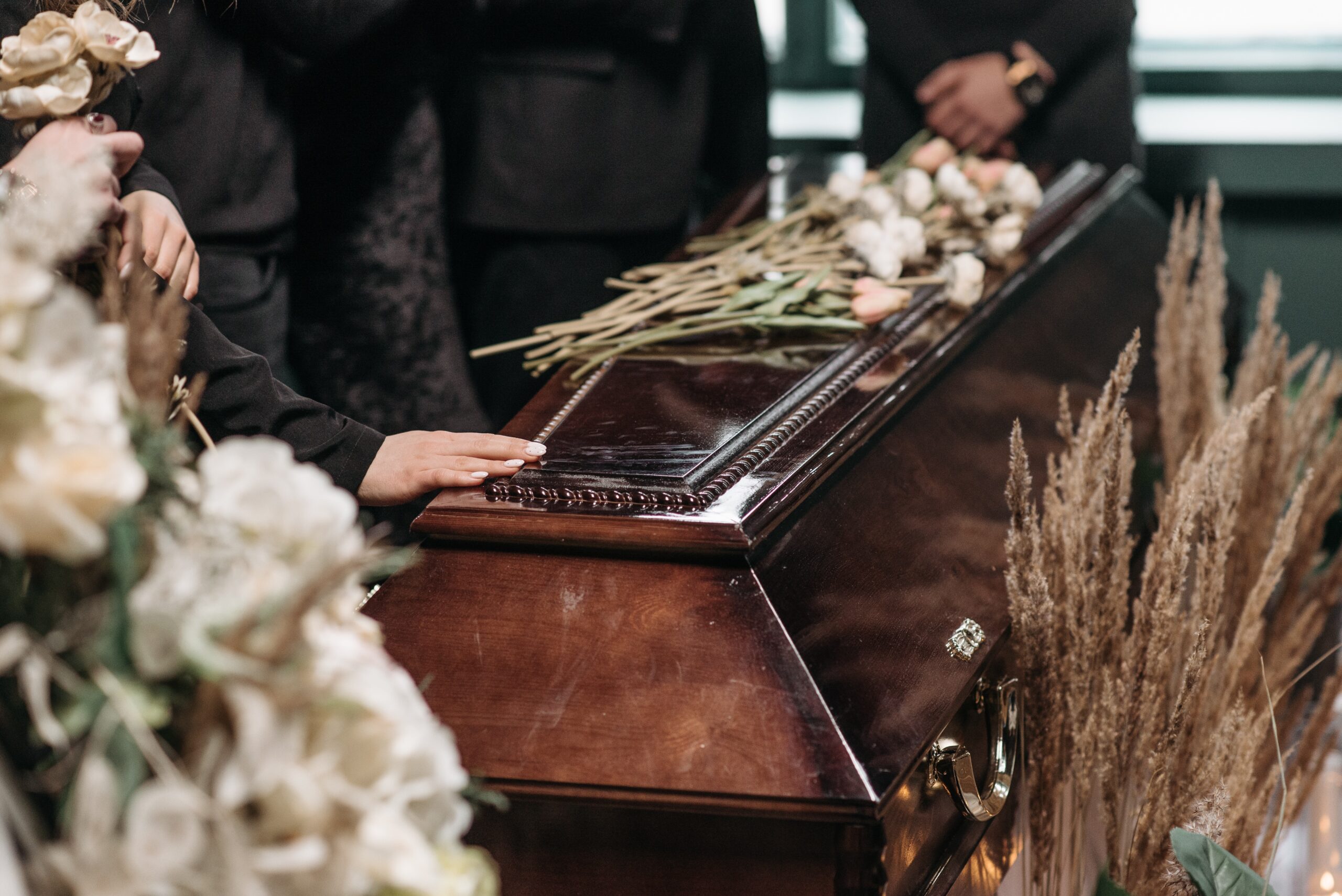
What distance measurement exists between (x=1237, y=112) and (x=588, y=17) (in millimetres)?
2540

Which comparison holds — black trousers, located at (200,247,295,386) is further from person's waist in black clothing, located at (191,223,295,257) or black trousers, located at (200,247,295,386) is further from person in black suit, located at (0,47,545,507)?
person in black suit, located at (0,47,545,507)

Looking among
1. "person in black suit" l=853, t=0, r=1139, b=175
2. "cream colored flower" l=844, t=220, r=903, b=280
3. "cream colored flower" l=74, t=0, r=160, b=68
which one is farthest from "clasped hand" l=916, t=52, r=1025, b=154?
"cream colored flower" l=74, t=0, r=160, b=68

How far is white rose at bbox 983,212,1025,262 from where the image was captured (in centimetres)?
186

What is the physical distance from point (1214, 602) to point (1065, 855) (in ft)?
1.16

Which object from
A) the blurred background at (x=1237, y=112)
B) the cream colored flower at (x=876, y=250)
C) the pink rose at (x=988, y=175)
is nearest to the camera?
the cream colored flower at (x=876, y=250)

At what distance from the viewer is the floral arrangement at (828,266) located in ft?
5.07

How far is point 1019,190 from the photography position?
192 centimetres

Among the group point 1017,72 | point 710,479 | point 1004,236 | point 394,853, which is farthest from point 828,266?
point 394,853

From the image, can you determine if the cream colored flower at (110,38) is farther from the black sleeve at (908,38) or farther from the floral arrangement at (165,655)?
the black sleeve at (908,38)

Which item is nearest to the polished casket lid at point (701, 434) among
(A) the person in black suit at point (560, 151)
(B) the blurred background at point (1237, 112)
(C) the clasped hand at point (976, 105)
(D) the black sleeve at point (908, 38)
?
(A) the person in black suit at point (560, 151)

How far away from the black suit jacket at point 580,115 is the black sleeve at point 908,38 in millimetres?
498

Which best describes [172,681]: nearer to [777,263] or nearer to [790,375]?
[790,375]

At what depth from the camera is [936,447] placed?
138cm

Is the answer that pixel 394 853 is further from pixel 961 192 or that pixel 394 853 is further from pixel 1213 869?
pixel 961 192
